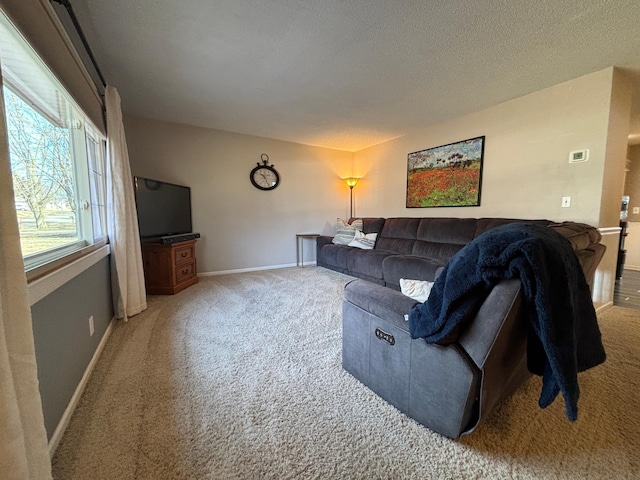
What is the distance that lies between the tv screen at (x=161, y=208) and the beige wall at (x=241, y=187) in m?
0.29

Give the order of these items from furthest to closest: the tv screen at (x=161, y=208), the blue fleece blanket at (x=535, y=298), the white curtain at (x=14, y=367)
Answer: the tv screen at (x=161, y=208), the blue fleece blanket at (x=535, y=298), the white curtain at (x=14, y=367)

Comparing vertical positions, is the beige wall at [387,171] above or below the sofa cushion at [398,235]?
above

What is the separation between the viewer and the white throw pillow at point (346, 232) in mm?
4320

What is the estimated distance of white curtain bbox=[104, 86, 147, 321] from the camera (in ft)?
7.25

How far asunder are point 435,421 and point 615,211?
3.11m

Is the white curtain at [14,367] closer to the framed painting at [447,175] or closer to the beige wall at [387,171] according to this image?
the beige wall at [387,171]

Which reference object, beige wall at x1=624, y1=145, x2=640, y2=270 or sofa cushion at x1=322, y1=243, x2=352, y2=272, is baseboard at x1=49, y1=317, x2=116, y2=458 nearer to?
sofa cushion at x1=322, y1=243, x2=352, y2=272

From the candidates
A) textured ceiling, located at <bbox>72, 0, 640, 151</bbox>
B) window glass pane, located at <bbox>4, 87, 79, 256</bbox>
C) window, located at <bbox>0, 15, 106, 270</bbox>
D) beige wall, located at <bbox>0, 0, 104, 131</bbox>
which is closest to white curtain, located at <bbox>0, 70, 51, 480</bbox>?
window, located at <bbox>0, 15, 106, 270</bbox>

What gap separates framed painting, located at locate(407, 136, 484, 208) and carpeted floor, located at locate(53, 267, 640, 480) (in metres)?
2.09

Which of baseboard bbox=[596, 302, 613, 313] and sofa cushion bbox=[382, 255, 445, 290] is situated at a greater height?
sofa cushion bbox=[382, 255, 445, 290]

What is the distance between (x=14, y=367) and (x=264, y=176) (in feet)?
13.0

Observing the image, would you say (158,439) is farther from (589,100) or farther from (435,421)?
Result: (589,100)

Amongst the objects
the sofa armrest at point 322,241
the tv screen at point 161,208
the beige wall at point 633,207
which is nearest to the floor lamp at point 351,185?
the sofa armrest at point 322,241

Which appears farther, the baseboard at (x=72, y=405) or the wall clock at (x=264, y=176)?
the wall clock at (x=264, y=176)
